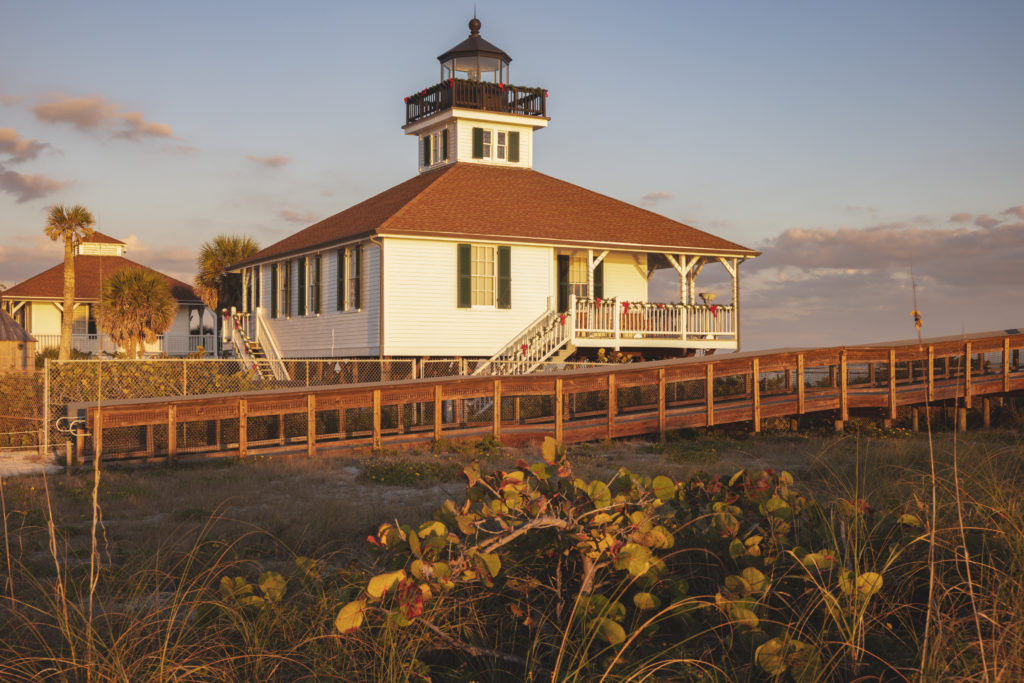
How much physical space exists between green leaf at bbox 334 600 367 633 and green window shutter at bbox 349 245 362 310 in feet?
76.8

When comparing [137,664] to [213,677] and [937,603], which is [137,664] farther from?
[937,603]

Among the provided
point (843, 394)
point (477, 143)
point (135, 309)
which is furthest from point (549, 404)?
point (135, 309)

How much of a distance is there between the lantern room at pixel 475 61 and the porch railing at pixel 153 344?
17.7 m

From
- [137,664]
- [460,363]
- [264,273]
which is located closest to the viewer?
[137,664]

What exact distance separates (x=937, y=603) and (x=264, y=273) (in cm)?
3138

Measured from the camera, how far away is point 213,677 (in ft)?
Result: 14.5

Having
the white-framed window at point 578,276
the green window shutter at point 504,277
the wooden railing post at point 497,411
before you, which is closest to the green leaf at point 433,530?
the wooden railing post at point 497,411

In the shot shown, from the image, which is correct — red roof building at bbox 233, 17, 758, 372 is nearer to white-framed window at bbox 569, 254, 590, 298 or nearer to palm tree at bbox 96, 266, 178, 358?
white-framed window at bbox 569, 254, 590, 298

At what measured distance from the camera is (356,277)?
27484mm

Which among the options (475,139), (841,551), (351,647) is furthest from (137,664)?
(475,139)

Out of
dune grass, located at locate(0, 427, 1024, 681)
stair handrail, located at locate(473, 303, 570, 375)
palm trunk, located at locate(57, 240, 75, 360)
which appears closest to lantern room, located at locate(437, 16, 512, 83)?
stair handrail, located at locate(473, 303, 570, 375)

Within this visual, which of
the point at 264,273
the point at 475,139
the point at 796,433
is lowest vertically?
the point at 796,433

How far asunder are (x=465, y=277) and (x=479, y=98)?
8.13m

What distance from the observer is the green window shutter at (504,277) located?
27.2 m
